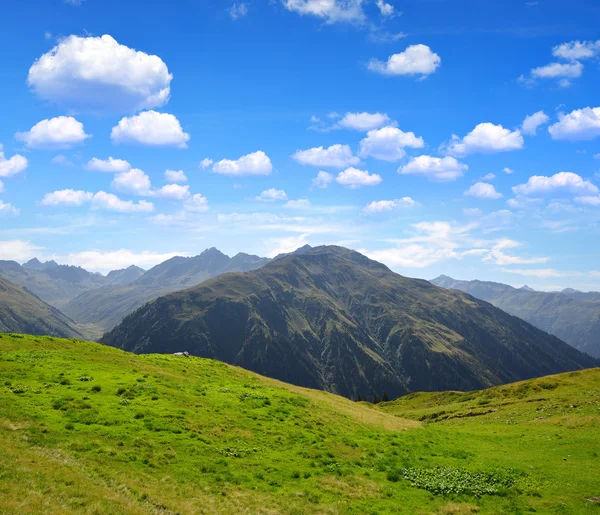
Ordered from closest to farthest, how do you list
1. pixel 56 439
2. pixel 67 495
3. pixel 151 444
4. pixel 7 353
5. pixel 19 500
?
pixel 19 500 → pixel 67 495 → pixel 56 439 → pixel 151 444 → pixel 7 353

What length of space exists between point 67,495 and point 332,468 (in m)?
16.0

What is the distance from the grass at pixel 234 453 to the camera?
17938 millimetres

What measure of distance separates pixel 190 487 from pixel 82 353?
3327 cm

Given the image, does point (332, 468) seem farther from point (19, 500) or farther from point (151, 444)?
point (19, 500)

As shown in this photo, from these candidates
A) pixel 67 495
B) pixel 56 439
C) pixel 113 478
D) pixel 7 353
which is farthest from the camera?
pixel 7 353

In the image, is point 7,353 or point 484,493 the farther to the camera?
point 7,353

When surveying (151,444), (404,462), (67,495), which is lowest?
(404,462)

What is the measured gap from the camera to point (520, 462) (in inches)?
1133

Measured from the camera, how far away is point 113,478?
729 inches

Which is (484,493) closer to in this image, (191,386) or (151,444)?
(151,444)

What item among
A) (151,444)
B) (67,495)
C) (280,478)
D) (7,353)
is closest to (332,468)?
(280,478)

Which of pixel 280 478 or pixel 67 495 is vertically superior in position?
pixel 67 495

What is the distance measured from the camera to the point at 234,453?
997 inches

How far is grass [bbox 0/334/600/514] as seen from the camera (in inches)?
706
